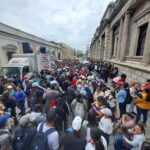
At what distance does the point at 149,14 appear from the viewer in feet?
26.3

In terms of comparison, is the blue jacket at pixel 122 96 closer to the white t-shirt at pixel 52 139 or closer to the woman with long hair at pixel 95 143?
the woman with long hair at pixel 95 143

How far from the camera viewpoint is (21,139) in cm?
257

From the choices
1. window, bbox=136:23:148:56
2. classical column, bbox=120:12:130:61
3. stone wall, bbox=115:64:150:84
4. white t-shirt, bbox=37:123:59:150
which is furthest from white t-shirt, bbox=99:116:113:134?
classical column, bbox=120:12:130:61

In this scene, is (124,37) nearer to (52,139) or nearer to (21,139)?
(52,139)

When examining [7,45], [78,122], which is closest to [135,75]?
[78,122]

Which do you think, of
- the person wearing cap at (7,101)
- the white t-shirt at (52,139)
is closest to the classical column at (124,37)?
the person wearing cap at (7,101)

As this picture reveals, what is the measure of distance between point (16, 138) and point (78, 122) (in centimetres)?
136

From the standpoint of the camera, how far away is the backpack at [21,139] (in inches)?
100

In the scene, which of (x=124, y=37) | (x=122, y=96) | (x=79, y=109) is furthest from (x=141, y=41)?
(x=79, y=109)

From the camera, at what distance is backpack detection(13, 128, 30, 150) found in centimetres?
254

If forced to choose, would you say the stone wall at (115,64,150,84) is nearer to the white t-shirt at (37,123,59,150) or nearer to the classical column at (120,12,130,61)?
the classical column at (120,12,130,61)

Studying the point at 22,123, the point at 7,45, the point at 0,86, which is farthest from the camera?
the point at 7,45

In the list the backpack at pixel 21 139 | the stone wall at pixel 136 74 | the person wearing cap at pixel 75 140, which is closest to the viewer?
the person wearing cap at pixel 75 140

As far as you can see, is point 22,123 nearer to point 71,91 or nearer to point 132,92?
point 71,91
